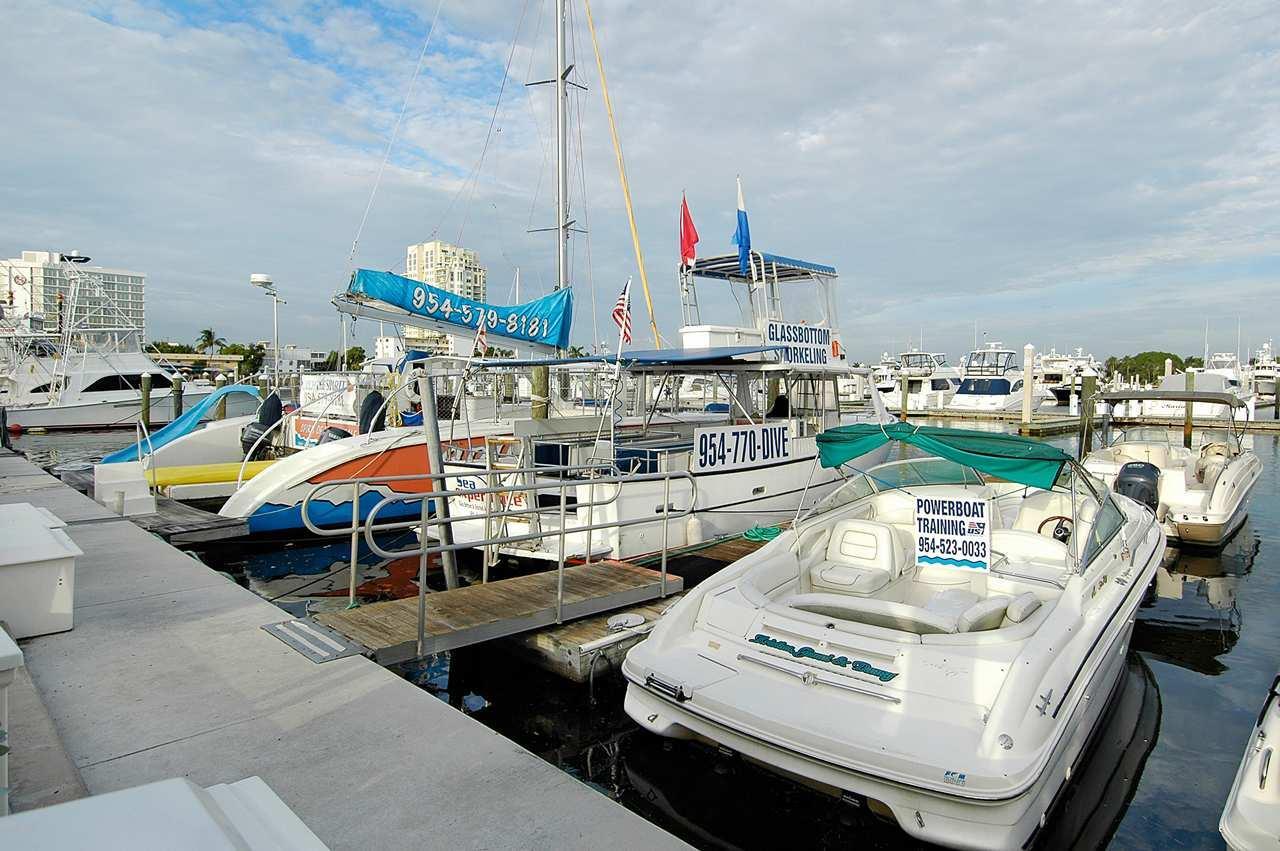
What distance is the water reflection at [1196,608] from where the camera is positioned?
7.83 metres

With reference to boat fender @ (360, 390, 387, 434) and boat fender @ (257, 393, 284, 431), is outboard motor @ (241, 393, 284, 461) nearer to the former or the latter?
boat fender @ (257, 393, 284, 431)

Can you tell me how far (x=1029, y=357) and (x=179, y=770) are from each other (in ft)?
125

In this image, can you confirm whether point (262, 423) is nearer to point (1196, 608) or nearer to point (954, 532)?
point (954, 532)

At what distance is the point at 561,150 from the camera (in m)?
12.9

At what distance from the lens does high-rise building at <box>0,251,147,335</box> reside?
96.9 feet

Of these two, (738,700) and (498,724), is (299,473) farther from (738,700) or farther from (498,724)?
(738,700)

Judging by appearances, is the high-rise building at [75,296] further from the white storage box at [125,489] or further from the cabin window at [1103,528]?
the cabin window at [1103,528]

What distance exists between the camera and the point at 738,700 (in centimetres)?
434

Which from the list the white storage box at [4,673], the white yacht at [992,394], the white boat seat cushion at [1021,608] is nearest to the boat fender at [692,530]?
the white boat seat cushion at [1021,608]

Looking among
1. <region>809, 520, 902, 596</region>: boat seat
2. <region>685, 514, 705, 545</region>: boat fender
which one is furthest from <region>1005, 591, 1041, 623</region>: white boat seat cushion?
<region>685, 514, 705, 545</region>: boat fender

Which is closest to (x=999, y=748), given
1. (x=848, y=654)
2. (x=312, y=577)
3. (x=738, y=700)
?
(x=848, y=654)

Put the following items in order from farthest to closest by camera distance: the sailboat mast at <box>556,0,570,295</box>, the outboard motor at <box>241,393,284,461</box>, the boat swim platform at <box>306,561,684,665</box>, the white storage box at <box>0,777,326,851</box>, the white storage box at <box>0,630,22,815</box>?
the outboard motor at <box>241,393,284,461</box>
the sailboat mast at <box>556,0,570,295</box>
the boat swim platform at <box>306,561,684,665</box>
the white storage box at <box>0,630,22,815</box>
the white storage box at <box>0,777,326,851</box>

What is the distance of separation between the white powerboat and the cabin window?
5.31 ft

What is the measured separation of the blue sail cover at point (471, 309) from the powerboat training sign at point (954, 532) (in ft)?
21.4
